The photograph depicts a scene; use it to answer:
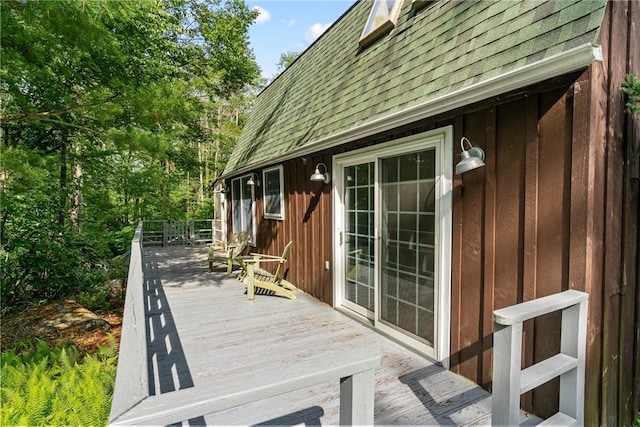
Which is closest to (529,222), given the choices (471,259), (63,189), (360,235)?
(471,259)

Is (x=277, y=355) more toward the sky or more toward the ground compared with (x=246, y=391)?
more toward the ground

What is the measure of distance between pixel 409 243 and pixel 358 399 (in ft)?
7.47

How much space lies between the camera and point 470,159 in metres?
2.32

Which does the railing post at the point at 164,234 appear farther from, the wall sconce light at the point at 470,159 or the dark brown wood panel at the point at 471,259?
the wall sconce light at the point at 470,159

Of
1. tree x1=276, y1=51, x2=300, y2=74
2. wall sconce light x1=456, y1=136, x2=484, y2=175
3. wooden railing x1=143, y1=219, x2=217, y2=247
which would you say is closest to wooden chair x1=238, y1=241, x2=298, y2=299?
wall sconce light x1=456, y1=136, x2=484, y2=175

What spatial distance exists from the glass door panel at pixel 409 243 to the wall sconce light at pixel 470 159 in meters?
0.42

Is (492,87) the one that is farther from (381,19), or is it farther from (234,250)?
(234,250)

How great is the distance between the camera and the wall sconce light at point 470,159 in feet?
7.55

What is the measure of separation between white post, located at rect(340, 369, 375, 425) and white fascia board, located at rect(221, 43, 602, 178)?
1941 millimetres

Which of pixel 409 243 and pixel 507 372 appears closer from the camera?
pixel 507 372

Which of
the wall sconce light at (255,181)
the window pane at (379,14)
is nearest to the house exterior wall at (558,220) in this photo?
the window pane at (379,14)

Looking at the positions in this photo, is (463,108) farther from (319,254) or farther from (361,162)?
(319,254)

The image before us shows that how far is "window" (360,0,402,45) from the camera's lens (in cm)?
428

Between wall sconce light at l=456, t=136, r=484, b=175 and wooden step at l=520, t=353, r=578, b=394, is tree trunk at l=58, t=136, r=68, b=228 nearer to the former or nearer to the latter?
wall sconce light at l=456, t=136, r=484, b=175
